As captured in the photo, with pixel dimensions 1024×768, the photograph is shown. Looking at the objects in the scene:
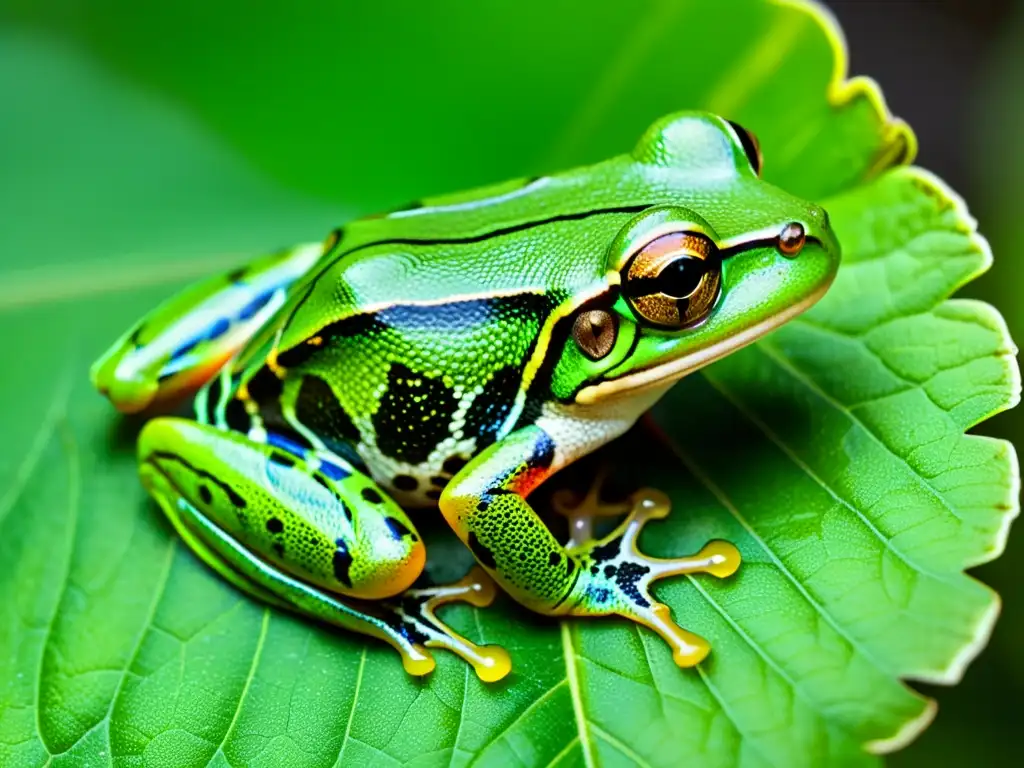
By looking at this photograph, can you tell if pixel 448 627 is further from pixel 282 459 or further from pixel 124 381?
pixel 124 381

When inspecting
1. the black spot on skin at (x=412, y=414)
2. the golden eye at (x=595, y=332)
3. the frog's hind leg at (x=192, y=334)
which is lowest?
the frog's hind leg at (x=192, y=334)

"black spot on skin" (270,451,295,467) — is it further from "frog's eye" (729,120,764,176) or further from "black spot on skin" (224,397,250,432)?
"frog's eye" (729,120,764,176)

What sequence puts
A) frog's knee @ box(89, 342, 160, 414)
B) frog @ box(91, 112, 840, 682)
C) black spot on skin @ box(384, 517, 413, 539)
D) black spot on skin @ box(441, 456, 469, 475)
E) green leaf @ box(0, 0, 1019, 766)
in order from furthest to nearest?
frog's knee @ box(89, 342, 160, 414)
black spot on skin @ box(441, 456, 469, 475)
black spot on skin @ box(384, 517, 413, 539)
frog @ box(91, 112, 840, 682)
green leaf @ box(0, 0, 1019, 766)

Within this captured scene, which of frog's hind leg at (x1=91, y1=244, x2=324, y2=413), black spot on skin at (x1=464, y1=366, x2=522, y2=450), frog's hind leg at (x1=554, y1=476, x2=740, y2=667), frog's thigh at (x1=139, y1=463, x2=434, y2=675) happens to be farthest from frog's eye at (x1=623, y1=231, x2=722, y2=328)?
frog's hind leg at (x1=91, y1=244, x2=324, y2=413)

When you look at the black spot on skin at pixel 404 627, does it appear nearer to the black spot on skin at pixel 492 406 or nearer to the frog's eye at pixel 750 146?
the black spot on skin at pixel 492 406

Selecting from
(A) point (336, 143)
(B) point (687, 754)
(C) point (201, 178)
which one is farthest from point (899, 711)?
(C) point (201, 178)

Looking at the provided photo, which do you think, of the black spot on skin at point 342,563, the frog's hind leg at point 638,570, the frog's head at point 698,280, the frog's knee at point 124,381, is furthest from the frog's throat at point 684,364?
the frog's knee at point 124,381

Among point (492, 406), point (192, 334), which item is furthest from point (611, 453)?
point (192, 334)
